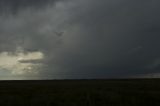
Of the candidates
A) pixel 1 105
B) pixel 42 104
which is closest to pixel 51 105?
pixel 42 104

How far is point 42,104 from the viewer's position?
88.3 feet

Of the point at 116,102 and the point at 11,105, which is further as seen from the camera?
the point at 116,102

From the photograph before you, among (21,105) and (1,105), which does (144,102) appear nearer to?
(21,105)

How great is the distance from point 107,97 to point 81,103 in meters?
5.71

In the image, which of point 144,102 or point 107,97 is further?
point 107,97

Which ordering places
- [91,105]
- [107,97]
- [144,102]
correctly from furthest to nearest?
[107,97] < [144,102] < [91,105]

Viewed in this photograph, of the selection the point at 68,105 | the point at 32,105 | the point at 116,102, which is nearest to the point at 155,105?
the point at 116,102

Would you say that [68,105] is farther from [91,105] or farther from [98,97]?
[98,97]

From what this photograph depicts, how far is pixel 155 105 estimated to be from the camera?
2634 centimetres

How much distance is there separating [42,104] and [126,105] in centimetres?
852

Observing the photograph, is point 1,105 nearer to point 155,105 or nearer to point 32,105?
point 32,105

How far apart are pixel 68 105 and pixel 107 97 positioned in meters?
7.12

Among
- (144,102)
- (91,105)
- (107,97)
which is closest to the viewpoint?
(91,105)

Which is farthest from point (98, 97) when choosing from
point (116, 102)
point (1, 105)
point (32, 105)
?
point (1, 105)
